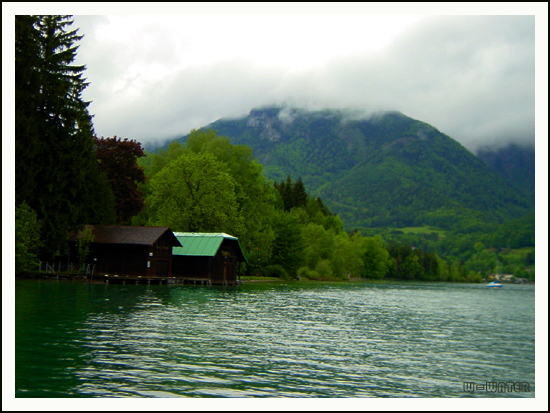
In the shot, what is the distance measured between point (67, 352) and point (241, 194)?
5945cm

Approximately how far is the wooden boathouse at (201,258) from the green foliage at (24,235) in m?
18.9

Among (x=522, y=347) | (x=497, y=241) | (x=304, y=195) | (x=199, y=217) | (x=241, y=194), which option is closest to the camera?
(x=522, y=347)

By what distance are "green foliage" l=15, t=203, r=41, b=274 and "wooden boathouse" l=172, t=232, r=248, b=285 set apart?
18907 millimetres

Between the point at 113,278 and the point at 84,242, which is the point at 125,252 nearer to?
the point at 113,278

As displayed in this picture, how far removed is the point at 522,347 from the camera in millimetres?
21172

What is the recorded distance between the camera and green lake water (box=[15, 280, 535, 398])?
43.4ft

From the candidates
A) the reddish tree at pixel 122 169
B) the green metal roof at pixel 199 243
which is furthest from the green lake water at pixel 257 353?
the reddish tree at pixel 122 169

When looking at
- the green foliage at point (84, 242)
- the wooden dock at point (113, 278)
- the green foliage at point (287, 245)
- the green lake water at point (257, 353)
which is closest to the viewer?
the green lake water at point (257, 353)

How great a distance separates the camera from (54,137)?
52.6 metres

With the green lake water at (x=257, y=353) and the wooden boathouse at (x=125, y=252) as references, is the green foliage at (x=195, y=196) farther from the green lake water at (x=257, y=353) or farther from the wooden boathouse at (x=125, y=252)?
the green lake water at (x=257, y=353)

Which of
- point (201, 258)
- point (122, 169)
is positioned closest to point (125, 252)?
point (201, 258)

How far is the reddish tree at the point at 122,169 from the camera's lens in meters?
69.5

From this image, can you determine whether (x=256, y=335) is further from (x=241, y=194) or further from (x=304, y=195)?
(x=304, y=195)

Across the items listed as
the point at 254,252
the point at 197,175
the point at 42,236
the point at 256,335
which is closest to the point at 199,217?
the point at 197,175
